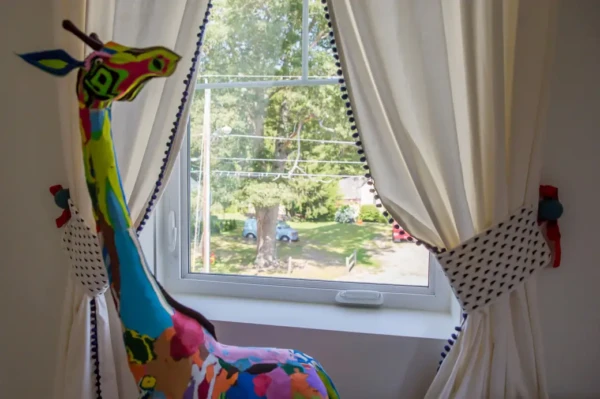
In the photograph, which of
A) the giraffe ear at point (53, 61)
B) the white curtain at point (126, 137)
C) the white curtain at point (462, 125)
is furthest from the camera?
the white curtain at point (126, 137)

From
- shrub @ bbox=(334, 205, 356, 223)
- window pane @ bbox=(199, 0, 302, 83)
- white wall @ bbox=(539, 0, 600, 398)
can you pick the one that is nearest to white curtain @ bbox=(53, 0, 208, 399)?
window pane @ bbox=(199, 0, 302, 83)

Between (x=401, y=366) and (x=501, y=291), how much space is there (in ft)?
1.11

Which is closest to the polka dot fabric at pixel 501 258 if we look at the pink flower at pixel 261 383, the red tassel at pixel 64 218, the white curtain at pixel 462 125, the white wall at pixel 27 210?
the white curtain at pixel 462 125

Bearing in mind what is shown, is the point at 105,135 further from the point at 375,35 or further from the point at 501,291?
the point at 501,291

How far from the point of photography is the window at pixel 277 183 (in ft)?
4.44

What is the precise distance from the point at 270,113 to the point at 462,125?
597mm

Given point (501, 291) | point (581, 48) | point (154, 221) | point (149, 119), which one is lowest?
point (501, 291)

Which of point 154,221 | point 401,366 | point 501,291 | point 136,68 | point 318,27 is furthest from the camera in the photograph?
point 154,221

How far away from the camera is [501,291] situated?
953 millimetres

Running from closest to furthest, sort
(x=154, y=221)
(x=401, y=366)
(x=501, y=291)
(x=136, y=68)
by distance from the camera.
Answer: (x=136, y=68) < (x=501, y=291) < (x=401, y=366) < (x=154, y=221)

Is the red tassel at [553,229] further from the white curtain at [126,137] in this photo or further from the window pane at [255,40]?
the white curtain at [126,137]

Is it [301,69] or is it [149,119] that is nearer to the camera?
[149,119]

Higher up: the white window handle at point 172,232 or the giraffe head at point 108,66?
the giraffe head at point 108,66

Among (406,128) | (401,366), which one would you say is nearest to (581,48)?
(406,128)
